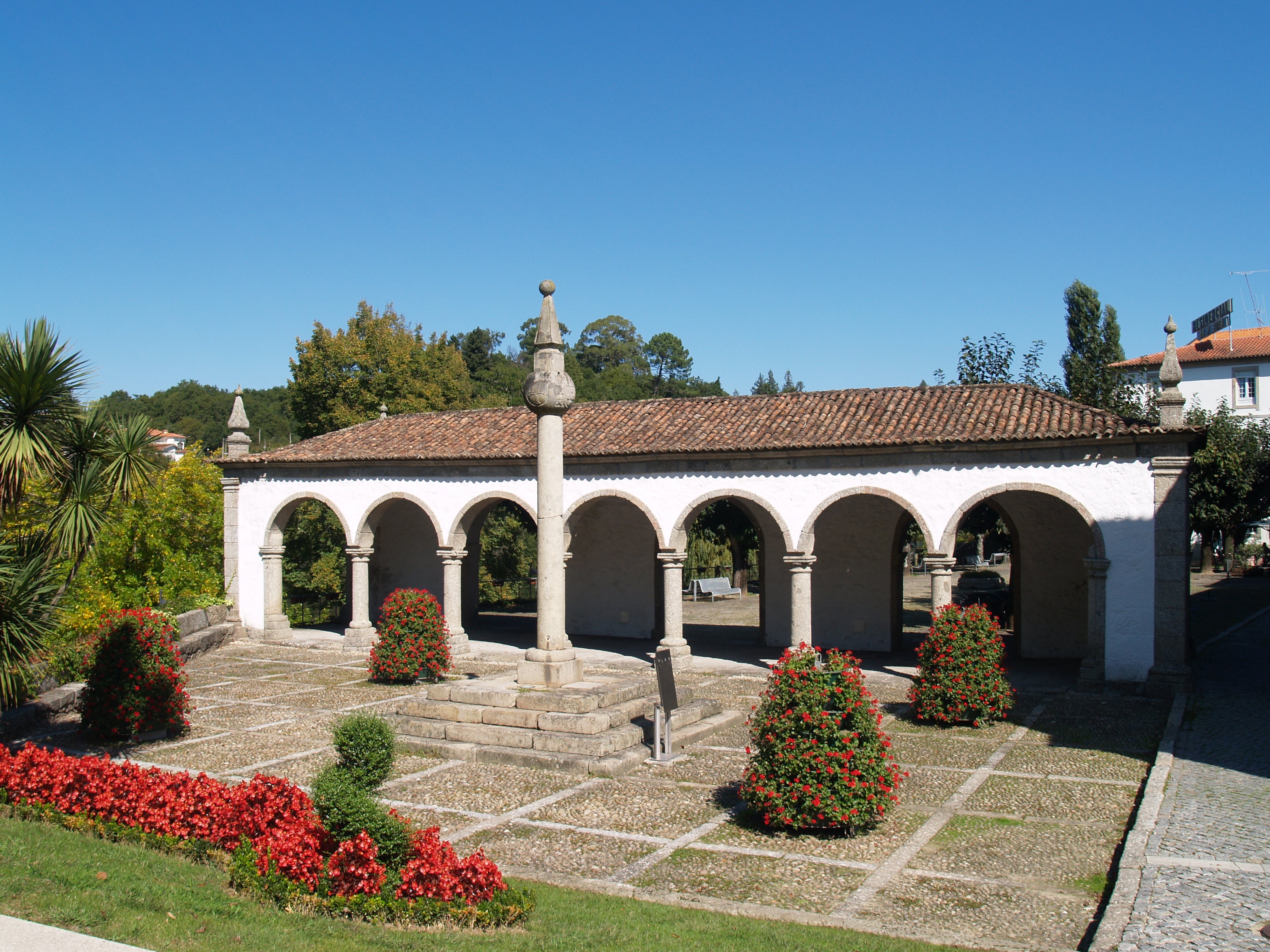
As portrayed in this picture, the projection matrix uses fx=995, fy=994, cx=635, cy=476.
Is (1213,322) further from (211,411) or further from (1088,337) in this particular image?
(211,411)

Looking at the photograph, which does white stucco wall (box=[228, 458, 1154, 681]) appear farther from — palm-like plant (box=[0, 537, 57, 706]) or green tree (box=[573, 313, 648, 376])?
green tree (box=[573, 313, 648, 376])

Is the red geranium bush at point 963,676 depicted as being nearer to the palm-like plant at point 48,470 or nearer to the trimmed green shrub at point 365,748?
the trimmed green shrub at point 365,748

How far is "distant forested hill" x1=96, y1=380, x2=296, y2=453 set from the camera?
225 feet

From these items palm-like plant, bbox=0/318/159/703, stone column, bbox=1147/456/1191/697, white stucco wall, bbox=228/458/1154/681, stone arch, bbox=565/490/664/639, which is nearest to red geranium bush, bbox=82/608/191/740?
palm-like plant, bbox=0/318/159/703

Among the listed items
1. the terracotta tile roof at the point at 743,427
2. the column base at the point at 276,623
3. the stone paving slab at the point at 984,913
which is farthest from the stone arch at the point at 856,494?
the column base at the point at 276,623

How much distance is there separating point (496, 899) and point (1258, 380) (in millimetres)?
52559

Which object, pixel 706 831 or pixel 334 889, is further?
pixel 706 831

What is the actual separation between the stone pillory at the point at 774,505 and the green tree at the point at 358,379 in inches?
593

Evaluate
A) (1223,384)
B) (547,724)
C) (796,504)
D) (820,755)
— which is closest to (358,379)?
(796,504)

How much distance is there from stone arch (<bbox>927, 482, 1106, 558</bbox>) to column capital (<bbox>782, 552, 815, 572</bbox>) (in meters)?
2.16

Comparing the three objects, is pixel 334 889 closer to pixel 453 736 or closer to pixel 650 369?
pixel 453 736

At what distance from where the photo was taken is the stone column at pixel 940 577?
53.5ft

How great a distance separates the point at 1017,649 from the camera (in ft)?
65.5

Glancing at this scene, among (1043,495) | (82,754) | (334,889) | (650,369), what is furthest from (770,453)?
(650,369)
